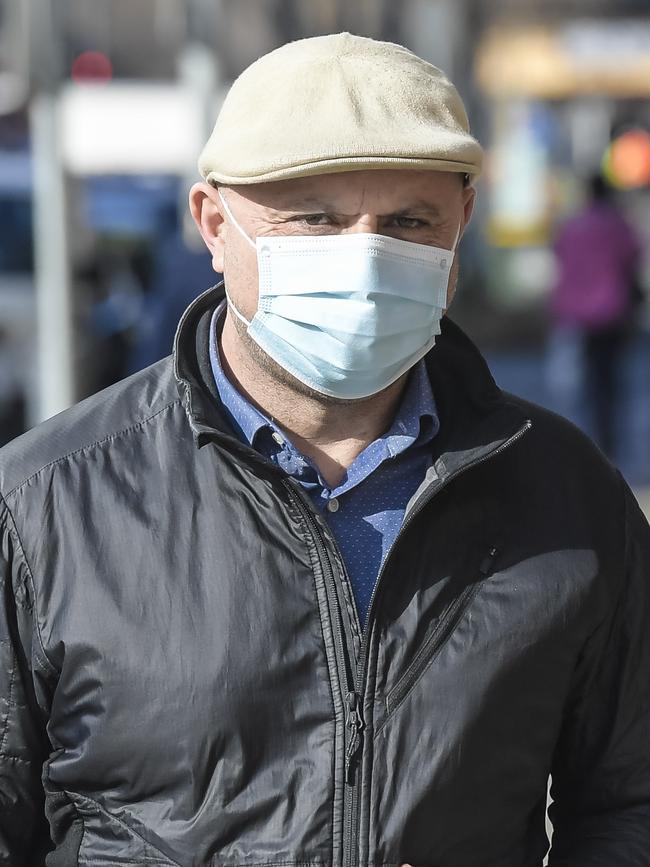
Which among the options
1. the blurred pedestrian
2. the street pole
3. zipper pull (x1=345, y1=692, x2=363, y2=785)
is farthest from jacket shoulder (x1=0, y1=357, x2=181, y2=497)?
the blurred pedestrian

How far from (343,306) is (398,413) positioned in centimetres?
18

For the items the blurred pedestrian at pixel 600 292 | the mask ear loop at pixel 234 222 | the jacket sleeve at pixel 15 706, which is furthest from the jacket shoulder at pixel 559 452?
the blurred pedestrian at pixel 600 292

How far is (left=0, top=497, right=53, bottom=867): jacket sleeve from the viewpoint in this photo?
206 cm

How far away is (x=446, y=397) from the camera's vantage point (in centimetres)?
233

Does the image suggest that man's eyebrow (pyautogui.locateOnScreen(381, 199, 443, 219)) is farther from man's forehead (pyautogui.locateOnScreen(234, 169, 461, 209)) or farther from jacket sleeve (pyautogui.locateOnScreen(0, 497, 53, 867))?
jacket sleeve (pyautogui.locateOnScreen(0, 497, 53, 867))

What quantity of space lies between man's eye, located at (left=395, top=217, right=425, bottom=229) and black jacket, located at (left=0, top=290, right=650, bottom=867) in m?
0.29

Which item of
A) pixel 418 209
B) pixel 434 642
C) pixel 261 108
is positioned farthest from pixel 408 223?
pixel 434 642

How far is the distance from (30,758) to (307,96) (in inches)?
38.5

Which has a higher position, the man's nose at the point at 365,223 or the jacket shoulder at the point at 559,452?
the man's nose at the point at 365,223

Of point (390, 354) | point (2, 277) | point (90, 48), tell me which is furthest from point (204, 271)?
point (90, 48)

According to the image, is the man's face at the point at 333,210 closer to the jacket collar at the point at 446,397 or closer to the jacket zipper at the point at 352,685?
the jacket collar at the point at 446,397

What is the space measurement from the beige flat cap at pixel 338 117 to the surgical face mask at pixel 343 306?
0.14 meters

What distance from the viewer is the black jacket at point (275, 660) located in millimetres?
2008

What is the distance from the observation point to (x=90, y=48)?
80.2 ft
